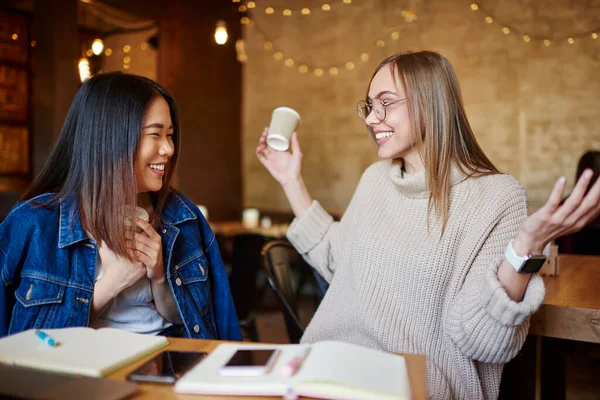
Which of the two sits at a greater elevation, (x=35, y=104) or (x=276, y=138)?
(x=35, y=104)

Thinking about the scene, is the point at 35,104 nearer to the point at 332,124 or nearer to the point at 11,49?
the point at 11,49

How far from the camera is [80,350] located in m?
0.93

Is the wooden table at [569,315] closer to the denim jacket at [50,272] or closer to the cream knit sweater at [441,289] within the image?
the cream knit sweater at [441,289]

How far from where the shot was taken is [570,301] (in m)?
1.57

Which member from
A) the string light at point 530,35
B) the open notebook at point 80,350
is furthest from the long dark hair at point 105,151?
the string light at point 530,35

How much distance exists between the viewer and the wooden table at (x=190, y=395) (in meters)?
0.81

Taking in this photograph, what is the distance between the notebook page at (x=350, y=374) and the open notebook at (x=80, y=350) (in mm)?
304

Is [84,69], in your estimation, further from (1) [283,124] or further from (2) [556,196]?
(2) [556,196]

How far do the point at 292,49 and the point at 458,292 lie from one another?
561cm

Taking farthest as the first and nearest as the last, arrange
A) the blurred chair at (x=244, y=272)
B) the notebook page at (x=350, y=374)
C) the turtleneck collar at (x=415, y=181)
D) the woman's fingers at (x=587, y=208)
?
the blurred chair at (x=244, y=272)
the turtleneck collar at (x=415, y=181)
the woman's fingers at (x=587, y=208)
the notebook page at (x=350, y=374)

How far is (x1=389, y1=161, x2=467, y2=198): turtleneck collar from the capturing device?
153cm

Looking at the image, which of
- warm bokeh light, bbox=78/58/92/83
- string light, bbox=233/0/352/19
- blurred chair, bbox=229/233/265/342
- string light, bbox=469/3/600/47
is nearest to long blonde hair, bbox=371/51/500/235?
blurred chair, bbox=229/233/265/342

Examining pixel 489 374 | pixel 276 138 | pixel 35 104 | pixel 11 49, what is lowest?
pixel 489 374

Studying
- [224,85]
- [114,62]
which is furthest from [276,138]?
[224,85]
